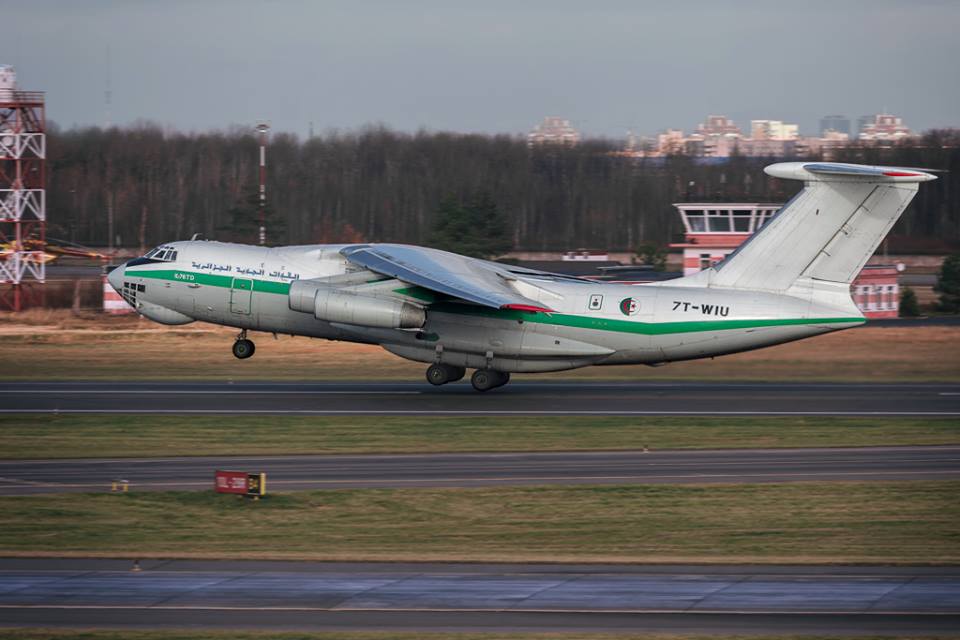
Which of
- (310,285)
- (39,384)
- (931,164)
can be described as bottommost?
(39,384)

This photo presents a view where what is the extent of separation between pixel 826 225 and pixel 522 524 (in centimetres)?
1298

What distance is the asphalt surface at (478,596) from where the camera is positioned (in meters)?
12.3

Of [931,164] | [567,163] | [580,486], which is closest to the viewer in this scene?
[580,486]

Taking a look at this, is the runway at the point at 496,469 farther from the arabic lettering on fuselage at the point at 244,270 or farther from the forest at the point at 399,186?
the forest at the point at 399,186

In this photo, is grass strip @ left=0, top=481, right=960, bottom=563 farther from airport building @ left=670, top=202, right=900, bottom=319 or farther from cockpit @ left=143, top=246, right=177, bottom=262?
airport building @ left=670, top=202, right=900, bottom=319

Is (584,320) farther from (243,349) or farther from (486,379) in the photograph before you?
(243,349)

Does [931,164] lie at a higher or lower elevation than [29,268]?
higher

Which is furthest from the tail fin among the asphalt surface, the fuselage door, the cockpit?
the cockpit

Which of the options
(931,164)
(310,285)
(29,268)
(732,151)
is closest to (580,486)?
(310,285)

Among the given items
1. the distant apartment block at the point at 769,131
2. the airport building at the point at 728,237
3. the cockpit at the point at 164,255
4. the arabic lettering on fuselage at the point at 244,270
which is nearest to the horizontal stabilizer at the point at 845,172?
the arabic lettering on fuselage at the point at 244,270

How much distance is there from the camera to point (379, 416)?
86.1 ft

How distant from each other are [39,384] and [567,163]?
78767mm

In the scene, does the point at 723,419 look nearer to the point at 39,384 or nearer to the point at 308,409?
the point at 308,409

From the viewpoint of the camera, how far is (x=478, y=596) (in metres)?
13.3
